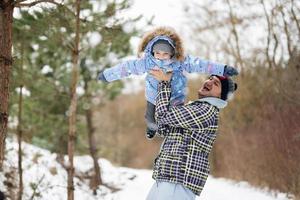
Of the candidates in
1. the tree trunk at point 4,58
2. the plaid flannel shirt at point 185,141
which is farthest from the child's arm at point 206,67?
the tree trunk at point 4,58

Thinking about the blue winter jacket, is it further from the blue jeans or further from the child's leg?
the blue jeans

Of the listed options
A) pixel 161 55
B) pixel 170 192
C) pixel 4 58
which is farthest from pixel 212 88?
pixel 4 58

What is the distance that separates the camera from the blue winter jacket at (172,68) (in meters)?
4.12

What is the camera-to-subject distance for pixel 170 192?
3842 mm

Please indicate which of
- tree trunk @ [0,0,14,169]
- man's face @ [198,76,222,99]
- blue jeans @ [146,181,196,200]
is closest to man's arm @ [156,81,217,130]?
man's face @ [198,76,222,99]

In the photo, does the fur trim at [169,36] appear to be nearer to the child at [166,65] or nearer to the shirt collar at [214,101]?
the child at [166,65]

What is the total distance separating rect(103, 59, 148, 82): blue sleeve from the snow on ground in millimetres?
4884

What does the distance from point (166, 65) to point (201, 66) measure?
0.31 m

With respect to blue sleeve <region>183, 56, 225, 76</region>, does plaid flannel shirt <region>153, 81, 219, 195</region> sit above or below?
below

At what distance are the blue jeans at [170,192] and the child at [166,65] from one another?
610 mm

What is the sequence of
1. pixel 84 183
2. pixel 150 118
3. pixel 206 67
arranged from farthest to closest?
1. pixel 84 183
2. pixel 150 118
3. pixel 206 67

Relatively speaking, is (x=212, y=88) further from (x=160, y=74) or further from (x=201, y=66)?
(x=160, y=74)

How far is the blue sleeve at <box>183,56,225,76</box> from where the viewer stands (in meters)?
4.12

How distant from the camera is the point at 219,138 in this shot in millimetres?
19453
